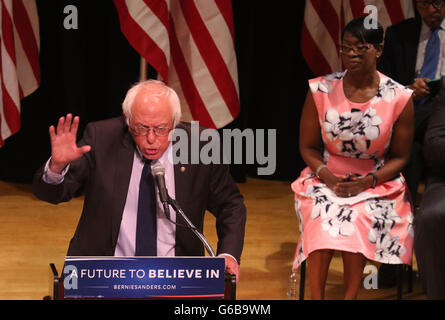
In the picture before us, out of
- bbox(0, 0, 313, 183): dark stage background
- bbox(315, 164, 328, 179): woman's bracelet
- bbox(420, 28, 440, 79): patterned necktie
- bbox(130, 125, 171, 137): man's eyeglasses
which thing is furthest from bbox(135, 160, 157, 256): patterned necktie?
bbox(0, 0, 313, 183): dark stage background

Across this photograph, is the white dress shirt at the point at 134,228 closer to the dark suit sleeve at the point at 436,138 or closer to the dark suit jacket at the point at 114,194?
the dark suit jacket at the point at 114,194

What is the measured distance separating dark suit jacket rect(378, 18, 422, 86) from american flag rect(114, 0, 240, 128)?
105 centimetres

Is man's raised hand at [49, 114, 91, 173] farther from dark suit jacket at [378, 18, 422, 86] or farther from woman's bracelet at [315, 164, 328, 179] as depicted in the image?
dark suit jacket at [378, 18, 422, 86]

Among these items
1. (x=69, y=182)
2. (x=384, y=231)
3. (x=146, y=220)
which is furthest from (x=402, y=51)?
(x=69, y=182)

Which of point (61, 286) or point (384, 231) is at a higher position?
point (61, 286)

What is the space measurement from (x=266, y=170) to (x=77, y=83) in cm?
194

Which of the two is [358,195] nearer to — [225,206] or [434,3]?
[225,206]

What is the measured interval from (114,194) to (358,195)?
4.76 feet

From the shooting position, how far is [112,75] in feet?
20.0

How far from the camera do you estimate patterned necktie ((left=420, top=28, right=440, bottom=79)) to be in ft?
14.1

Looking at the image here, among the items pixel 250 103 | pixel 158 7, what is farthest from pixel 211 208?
pixel 250 103

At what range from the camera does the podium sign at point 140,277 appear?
6.57 ft

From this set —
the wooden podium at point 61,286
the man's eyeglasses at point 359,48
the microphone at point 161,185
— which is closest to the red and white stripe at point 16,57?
the man's eyeglasses at point 359,48

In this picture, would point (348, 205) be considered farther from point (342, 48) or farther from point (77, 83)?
point (77, 83)
